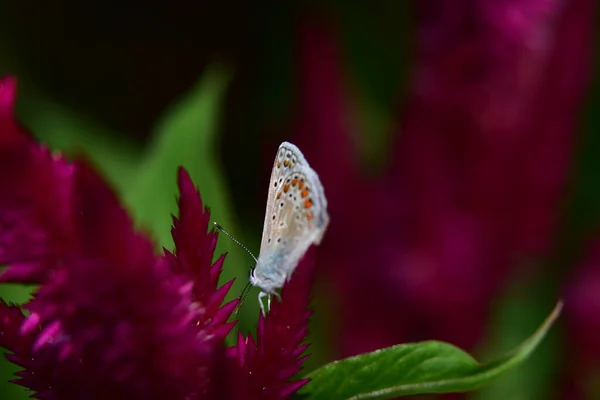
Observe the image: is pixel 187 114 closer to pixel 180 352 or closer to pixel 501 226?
pixel 501 226

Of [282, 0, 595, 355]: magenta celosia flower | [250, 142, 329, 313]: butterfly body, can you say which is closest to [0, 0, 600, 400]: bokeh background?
[282, 0, 595, 355]: magenta celosia flower

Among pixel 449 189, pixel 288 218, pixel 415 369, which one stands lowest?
pixel 415 369

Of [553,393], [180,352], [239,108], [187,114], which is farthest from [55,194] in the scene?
[239,108]

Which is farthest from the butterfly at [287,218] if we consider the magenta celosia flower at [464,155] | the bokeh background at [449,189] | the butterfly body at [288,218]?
the magenta celosia flower at [464,155]

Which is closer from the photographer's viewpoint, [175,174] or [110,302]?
[110,302]

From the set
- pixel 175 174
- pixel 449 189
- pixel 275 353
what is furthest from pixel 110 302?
pixel 449 189

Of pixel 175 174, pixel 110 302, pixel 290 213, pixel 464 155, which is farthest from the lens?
pixel 464 155

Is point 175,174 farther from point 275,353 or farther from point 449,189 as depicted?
point 275,353

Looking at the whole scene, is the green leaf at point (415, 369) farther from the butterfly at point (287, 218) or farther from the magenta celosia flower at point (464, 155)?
the magenta celosia flower at point (464, 155)
